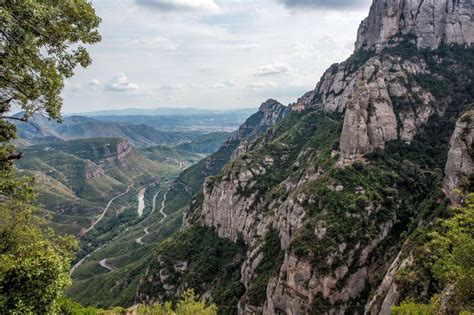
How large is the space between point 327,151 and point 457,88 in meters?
55.0

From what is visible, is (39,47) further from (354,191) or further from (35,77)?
(354,191)

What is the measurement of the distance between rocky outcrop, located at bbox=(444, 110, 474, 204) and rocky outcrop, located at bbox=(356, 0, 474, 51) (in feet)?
319

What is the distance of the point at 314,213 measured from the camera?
9925 cm

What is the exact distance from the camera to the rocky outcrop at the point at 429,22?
16038 cm

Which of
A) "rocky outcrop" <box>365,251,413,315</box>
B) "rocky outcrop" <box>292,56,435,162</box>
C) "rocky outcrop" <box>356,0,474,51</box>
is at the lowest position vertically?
"rocky outcrop" <box>365,251,413,315</box>

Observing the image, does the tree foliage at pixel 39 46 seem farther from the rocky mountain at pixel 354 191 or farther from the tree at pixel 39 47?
the rocky mountain at pixel 354 191

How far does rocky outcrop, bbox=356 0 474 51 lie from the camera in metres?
160

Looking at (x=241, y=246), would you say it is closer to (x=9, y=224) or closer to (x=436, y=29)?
(x=9, y=224)

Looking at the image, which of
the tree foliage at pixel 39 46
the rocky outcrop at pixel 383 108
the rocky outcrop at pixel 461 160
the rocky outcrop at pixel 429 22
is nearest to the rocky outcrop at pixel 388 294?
the rocky outcrop at pixel 461 160

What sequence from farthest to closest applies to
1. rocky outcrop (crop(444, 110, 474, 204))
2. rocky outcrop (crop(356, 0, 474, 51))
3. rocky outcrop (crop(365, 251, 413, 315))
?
rocky outcrop (crop(356, 0, 474, 51))
rocky outcrop (crop(444, 110, 474, 204))
rocky outcrop (crop(365, 251, 413, 315))

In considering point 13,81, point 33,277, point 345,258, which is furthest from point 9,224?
point 345,258

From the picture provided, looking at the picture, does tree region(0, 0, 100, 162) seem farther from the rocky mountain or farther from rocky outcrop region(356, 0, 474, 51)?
rocky outcrop region(356, 0, 474, 51)

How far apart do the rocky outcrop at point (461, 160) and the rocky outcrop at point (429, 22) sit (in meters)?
97.3

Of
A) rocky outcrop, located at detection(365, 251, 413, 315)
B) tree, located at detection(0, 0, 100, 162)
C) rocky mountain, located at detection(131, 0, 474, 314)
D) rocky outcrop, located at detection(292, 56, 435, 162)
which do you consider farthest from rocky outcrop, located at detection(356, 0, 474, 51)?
tree, located at detection(0, 0, 100, 162)
